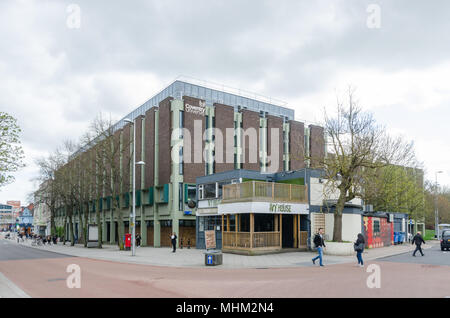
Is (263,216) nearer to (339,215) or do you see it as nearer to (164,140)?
(339,215)

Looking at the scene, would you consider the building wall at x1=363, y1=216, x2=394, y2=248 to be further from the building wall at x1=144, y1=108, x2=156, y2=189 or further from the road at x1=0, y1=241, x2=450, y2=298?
the building wall at x1=144, y1=108, x2=156, y2=189

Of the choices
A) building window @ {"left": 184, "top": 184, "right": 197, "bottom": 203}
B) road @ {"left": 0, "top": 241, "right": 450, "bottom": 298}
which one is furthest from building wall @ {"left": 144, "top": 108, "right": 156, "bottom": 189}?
road @ {"left": 0, "top": 241, "right": 450, "bottom": 298}

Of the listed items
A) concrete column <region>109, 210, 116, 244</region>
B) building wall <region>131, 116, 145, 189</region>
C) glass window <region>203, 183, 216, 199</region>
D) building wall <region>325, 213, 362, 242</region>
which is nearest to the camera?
building wall <region>325, 213, 362, 242</region>

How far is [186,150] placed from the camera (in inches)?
1618

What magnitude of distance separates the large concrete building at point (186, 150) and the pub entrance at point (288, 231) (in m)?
7.85

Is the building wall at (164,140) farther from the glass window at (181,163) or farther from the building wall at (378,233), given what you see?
the building wall at (378,233)

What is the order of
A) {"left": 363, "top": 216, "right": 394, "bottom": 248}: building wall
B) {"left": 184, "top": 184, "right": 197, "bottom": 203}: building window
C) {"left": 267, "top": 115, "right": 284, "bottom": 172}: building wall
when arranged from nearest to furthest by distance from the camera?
{"left": 363, "top": 216, "right": 394, "bottom": 248}: building wall → {"left": 184, "top": 184, "right": 197, "bottom": 203}: building window → {"left": 267, "top": 115, "right": 284, "bottom": 172}: building wall

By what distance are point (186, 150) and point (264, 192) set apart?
55.7ft

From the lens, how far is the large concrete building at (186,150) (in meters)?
40.5

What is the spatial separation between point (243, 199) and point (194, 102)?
19.6m

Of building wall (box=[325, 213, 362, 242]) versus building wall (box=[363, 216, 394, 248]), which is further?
building wall (box=[363, 216, 394, 248])

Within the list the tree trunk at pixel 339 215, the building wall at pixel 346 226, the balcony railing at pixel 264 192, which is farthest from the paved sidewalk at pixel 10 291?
the building wall at pixel 346 226

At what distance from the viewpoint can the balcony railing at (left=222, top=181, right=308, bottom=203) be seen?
83.3ft
